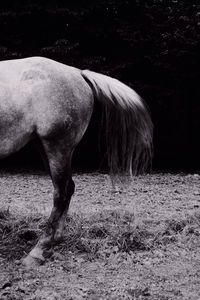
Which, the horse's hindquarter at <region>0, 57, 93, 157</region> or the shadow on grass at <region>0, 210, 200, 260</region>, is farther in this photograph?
the shadow on grass at <region>0, 210, 200, 260</region>

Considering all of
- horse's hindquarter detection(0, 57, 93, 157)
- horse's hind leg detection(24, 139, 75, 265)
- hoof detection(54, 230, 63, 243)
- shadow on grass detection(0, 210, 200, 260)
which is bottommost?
shadow on grass detection(0, 210, 200, 260)

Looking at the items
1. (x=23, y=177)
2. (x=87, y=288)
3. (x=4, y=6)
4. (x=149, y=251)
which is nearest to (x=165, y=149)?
(x=23, y=177)

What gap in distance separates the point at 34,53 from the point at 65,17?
1.22 m

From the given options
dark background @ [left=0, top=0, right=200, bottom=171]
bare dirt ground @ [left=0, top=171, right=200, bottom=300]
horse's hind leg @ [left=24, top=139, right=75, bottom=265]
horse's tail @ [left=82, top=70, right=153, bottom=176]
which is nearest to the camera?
bare dirt ground @ [left=0, top=171, right=200, bottom=300]

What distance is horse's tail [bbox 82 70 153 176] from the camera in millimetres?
4422

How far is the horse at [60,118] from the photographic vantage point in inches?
156

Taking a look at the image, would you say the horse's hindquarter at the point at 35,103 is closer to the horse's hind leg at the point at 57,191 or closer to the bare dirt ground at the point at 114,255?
the horse's hind leg at the point at 57,191

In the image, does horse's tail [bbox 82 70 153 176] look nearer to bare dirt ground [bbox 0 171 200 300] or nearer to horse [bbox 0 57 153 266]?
horse [bbox 0 57 153 266]

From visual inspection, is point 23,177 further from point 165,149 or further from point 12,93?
point 12,93

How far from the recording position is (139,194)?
7.52 meters

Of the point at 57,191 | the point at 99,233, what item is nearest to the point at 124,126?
the point at 57,191

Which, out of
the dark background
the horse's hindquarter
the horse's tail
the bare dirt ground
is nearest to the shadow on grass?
the bare dirt ground

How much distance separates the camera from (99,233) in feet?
15.6

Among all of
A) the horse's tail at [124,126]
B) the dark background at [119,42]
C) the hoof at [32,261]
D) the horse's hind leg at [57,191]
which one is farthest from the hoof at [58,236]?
the dark background at [119,42]
